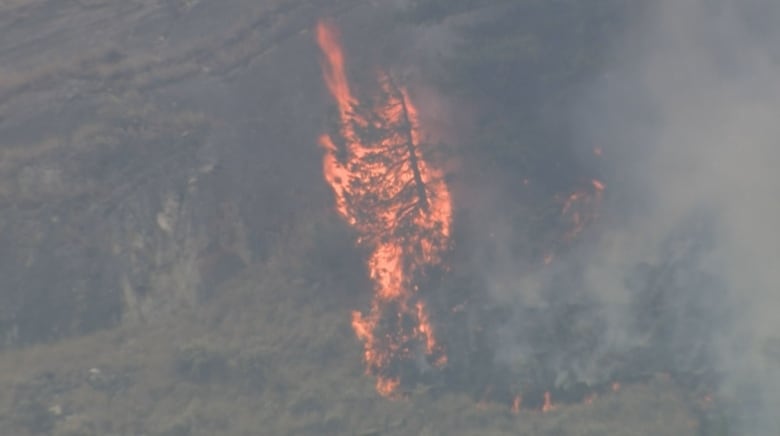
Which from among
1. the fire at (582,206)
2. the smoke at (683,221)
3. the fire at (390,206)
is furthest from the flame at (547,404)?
the fire at (582,206)

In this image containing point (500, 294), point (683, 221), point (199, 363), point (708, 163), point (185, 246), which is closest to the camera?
point (199, 363)

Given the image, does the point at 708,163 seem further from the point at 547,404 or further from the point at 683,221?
the point at 547,404

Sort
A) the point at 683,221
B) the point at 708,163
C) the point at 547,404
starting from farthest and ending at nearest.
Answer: the point at 708,163, the point at 683,221, the point at 547,404

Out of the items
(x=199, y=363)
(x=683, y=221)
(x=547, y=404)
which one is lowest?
(x=547, y=404)

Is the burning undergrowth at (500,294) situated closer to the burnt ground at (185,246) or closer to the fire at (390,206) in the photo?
the fire at (390,206)

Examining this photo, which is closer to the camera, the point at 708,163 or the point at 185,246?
the point at 708,163

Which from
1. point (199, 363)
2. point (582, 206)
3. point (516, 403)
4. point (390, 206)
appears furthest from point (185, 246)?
point (582, 206)

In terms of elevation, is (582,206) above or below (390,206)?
below
